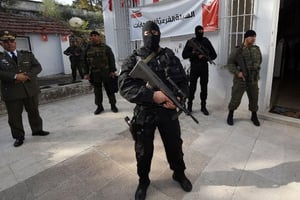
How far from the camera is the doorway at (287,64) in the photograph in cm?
414

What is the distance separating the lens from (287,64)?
299 inches

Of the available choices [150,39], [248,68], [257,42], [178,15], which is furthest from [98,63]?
[257,42]

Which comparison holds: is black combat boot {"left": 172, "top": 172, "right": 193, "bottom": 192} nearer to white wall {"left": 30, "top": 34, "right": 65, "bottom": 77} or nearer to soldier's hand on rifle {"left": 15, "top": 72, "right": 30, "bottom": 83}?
soldier's hand on rifle {"left": 15, "top": 72, "right": 30, "bottom": 83}

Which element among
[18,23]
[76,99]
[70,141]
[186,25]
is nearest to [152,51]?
[70,141]

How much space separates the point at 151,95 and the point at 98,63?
2635mm

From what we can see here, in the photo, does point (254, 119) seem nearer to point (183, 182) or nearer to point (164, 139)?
point (183, 182)

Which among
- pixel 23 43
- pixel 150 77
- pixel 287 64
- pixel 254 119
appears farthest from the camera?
pixel 23 43

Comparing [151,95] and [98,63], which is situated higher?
[98,63]

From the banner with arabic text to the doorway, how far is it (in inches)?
81.2

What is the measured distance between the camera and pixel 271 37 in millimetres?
3420

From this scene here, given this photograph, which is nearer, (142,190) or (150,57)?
(150,57)

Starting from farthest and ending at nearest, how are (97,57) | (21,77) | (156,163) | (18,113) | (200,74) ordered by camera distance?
(97,57) → (200,74) → (18,113) → (21,77) → (156,163)

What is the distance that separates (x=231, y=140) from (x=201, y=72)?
1349mm

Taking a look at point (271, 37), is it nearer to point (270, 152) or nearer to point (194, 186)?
point (270, 152)
